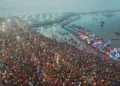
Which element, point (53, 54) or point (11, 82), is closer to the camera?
point (11, 82)

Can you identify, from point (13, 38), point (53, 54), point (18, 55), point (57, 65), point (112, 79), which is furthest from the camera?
point (13, 38)

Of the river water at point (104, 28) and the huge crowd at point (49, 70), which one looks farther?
the river water at point (104, 28)

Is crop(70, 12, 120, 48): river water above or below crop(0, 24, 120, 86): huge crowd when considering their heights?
below

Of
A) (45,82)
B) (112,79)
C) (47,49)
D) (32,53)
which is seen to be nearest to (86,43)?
(47,49)

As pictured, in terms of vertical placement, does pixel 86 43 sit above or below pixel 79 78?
below

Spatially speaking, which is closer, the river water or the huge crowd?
the huge crowd

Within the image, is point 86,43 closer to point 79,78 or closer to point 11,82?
point 79,78

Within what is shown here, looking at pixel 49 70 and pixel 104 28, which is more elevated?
pixel 49 70

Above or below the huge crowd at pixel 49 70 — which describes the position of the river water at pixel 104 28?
below

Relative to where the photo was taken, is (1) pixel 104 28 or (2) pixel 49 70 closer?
(2) pixel 49 70

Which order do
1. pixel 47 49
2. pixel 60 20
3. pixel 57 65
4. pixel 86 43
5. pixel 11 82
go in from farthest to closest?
1. pixel 60 20
2. pixel 86 43
3. pixel 47 49
4. pixel 57 65
5. pixel 11 82
